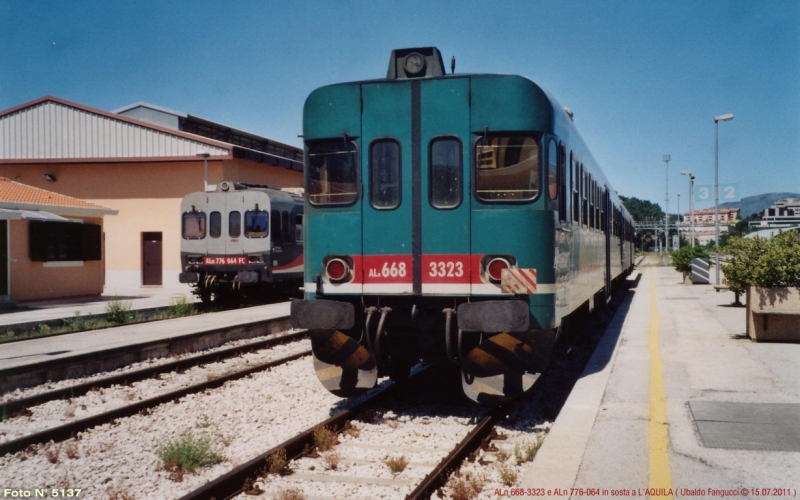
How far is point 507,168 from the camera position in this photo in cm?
680

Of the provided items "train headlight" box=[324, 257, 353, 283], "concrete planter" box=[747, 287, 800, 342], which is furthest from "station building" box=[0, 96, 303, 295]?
"train headlight" box=[324, 257, 353, 283]

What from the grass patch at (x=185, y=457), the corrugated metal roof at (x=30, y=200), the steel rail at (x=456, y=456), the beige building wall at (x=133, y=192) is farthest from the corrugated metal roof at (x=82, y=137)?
the grass patch at (x=185, y=457)

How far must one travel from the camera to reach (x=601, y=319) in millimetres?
16547

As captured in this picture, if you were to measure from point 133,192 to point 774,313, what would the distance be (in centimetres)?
2394

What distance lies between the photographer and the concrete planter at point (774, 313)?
9.88m

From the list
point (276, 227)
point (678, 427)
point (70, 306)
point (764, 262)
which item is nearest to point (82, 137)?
point (70, 306)

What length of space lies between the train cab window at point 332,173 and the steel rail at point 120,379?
4.01m

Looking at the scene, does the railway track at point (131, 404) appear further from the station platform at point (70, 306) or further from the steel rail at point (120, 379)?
the station platform at point (70, 306)

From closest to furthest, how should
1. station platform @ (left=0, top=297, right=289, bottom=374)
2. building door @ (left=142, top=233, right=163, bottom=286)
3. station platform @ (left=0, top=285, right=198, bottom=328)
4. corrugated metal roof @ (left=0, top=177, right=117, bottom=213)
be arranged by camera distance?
station platform @ (left=0, top=297, right=289, bottom=374) < station platform @ (left=0, top=285, right=198, bottom=328) < corrugated metal roof @ (left=0, top=177, right=117, bottom=213) < building door @ (left=142, top=233, right=163, bottom=286)

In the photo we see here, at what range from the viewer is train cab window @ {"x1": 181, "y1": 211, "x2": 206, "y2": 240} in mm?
19766

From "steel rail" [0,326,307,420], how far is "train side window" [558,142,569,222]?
6.10 m

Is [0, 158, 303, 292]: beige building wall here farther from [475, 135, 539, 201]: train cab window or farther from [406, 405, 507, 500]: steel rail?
[406, 405, 507, 500]: steel rail

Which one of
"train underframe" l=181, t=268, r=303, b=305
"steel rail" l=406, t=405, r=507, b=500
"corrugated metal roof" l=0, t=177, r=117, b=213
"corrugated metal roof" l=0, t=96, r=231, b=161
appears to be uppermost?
"corrugated metal roof" l=0, t=96, r=231, b=161

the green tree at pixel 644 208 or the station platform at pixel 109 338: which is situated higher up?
the green tree at pixel 644 208
